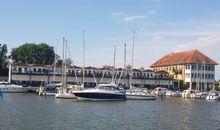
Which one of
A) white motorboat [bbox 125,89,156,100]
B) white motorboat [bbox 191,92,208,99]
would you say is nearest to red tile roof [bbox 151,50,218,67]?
white motorboat [bbox 191,92,208,99]

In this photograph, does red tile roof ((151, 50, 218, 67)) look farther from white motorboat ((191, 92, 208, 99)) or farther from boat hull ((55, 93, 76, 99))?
boat hull ((55, 93, 76, 99))

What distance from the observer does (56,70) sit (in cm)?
14075

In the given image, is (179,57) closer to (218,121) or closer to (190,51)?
(190,51)

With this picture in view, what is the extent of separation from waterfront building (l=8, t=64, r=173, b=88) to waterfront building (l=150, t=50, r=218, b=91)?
752 cm

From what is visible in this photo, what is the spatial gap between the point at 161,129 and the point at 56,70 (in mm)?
98854

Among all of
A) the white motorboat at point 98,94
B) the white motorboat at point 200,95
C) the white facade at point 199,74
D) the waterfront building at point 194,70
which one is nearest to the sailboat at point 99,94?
the white motorboat at point 98,94

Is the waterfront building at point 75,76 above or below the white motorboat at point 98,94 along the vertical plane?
above

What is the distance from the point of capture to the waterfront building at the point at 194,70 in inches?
5906

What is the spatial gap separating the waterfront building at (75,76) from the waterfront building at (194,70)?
296 inches

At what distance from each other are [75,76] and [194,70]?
137ft

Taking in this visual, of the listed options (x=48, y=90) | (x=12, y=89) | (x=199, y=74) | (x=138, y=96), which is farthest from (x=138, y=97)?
(x=199, y=74)

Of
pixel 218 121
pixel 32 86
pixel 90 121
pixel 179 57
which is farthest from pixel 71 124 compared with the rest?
pixel 179 57

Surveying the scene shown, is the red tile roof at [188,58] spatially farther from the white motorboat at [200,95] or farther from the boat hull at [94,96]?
the boat hull at [94,96]

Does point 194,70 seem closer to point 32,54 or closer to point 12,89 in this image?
point 32,54
